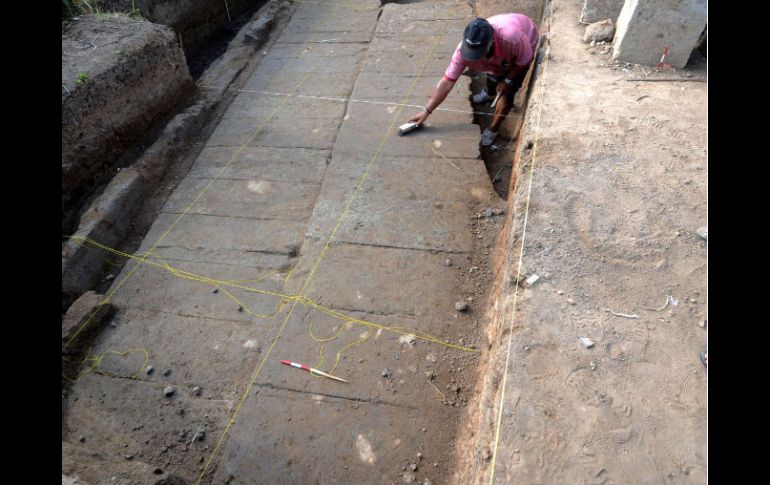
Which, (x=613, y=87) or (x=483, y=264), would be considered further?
(x=613, y=87)

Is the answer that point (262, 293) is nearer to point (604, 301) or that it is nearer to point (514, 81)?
point (604, 301)

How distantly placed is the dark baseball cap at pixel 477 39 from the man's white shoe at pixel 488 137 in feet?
2.89

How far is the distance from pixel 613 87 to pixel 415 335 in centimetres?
265

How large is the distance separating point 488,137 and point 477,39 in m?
1.06

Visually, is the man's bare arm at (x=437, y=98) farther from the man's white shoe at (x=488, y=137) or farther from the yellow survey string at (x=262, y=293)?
the yellow survey string at (x=262, y=293)

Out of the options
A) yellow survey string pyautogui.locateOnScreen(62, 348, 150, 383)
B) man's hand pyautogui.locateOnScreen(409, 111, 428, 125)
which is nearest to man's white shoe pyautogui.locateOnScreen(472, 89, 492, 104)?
man's hand pyautogui.locateOnScreen(409, 111, 428, 125)

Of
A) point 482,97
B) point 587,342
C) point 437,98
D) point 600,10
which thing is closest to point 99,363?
point 587,342

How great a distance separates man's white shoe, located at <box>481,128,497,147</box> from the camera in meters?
4.45

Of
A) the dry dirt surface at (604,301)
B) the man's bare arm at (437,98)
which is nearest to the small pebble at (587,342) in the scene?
the dry dirt surface at (604,301)

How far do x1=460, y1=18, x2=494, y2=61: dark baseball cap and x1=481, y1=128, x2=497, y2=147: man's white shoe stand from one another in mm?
881

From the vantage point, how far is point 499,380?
2.07 metres

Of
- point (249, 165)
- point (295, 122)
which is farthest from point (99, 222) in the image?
point (295, 122)

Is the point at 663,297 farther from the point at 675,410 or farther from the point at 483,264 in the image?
the point at 483,264

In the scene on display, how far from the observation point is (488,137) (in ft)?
14.6
